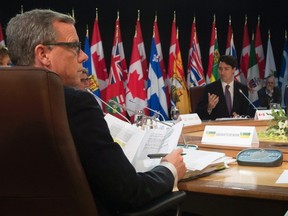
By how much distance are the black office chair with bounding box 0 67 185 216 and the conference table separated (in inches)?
19.5

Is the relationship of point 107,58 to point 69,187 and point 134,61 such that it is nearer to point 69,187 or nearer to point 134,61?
point 134,61

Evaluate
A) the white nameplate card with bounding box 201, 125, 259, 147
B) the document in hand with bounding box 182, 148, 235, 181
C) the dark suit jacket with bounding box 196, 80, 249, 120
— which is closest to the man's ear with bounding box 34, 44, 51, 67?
the document in hand with bounding box 182, 148, 235, 181

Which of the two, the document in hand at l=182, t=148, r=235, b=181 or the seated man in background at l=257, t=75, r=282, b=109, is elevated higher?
the document in hand at l=182, t=148, r=235, b=181

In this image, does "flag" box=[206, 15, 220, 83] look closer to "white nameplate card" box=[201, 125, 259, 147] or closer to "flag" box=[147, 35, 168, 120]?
"flag" box=[147, 35, 168, 120]

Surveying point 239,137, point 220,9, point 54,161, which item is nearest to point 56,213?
point 54,161

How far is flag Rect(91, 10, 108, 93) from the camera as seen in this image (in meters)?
5.28

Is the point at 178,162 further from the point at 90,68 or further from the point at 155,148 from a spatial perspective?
the point at 90,68

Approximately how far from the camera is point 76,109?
3.84ft

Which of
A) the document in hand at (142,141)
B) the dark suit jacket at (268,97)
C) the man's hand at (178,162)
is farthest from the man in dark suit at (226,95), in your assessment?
the man's hand at (178,162)

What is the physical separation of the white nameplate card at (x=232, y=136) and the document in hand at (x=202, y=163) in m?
0.29

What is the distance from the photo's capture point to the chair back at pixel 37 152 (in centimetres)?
101

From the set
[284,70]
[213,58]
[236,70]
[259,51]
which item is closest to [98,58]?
[213,58]

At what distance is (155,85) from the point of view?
557 cm

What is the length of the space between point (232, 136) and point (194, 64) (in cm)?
375
